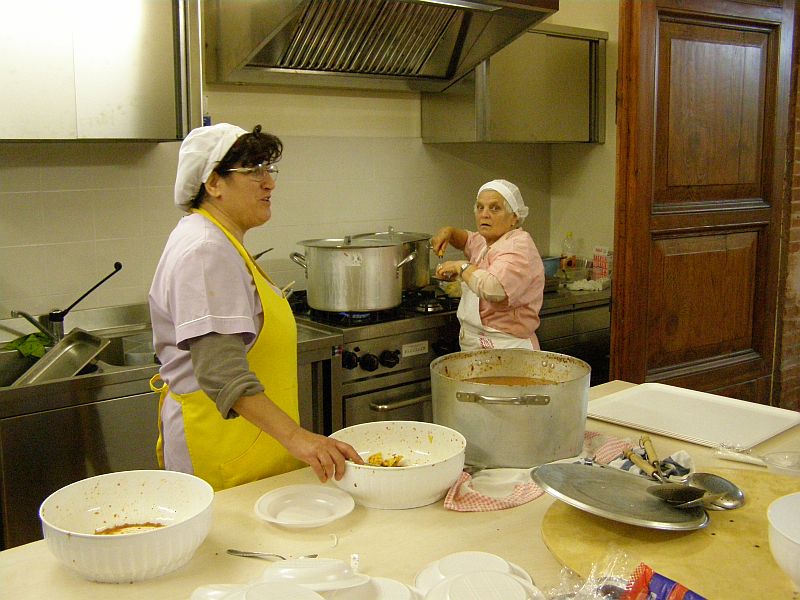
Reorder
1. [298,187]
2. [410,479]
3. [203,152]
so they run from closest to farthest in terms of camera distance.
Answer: [410,479] → [203,152] → [298,187]

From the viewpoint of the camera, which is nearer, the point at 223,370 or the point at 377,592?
the point at 377,592

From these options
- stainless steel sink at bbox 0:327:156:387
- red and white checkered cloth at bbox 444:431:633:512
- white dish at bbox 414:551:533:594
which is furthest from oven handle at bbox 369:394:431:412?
white dish at bbox 414:551:533:594

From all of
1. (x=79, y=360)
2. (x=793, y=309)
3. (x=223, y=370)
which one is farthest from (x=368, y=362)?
(x=793, y=309)

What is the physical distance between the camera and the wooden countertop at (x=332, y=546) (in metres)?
1.27

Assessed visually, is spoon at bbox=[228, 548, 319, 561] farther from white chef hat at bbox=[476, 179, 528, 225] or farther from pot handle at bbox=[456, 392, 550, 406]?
white chef hat at bbox=[476, 179, 528, 225]

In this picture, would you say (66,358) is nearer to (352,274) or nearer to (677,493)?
(352,274)

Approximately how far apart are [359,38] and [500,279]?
3.71ft

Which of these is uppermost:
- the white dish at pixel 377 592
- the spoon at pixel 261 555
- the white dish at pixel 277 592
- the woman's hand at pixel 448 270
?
the woman's hand at pixel 448 270

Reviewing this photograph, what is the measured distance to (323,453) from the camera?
5.13ft

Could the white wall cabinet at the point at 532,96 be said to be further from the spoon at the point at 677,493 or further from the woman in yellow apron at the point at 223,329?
the spoon at the point at 677,493

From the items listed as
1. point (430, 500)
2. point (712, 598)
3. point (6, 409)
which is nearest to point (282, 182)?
point (6, 409)

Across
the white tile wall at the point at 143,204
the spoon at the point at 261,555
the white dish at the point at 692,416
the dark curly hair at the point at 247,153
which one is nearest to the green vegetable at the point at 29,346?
the white tile wall at the point at 143,204

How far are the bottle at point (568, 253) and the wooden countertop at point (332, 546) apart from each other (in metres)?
2.69

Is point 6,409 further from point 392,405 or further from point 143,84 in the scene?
point 392,405
